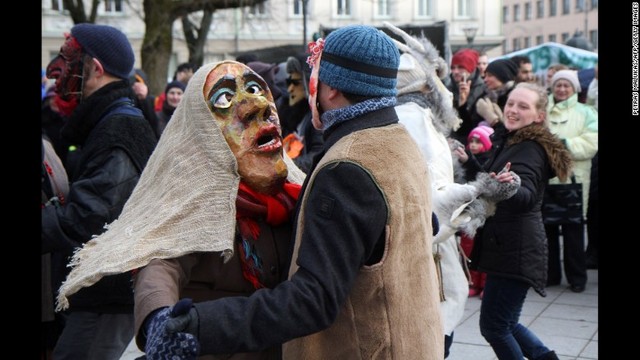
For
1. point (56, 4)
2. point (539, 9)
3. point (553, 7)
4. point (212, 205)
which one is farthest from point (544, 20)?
point (212, 205)

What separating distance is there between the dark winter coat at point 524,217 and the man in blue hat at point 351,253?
→ 2220 mm

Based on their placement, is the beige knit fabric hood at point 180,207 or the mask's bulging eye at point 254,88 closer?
the beige knit fabric hood at point 180,207

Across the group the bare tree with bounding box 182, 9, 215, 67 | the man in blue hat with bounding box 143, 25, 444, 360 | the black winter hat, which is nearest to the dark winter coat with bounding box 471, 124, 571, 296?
the man in blue hat with bounding box 143, 25, 444, 360

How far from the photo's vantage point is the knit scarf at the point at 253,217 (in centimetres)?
240

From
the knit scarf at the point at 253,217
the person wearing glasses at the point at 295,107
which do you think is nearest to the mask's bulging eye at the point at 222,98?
the knit scarf at the point at 253,217

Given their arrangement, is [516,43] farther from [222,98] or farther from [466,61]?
[222,98]

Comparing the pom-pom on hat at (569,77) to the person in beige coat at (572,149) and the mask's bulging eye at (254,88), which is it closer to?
the person in beige coat at (572,149)

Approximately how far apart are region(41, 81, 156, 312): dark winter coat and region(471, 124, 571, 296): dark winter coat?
214cm

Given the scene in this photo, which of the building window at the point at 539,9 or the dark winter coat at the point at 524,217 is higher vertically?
the building window at the point at 539,9

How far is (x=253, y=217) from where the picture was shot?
245 centimetres

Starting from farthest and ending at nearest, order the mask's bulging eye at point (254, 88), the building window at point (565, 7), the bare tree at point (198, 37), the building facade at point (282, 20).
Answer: the building window at point (565, 7) → the building facade at point (282, 20) → the bare tree at point (198, 37) → the mask's bulging eye at point (254, 88)

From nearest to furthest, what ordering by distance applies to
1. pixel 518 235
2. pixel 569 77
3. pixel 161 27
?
pixel 518 235, pixel 569 77, pixel 161 27

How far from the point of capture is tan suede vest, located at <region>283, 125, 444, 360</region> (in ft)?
7.06

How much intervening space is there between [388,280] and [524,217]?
2777 millimetres
